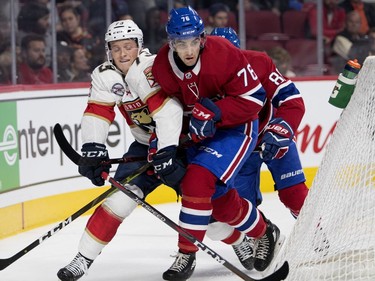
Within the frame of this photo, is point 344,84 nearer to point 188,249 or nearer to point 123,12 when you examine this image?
point 188,249

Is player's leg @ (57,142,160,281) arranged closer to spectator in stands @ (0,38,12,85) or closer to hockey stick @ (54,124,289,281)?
hockey stick @ (54,124,289,281)

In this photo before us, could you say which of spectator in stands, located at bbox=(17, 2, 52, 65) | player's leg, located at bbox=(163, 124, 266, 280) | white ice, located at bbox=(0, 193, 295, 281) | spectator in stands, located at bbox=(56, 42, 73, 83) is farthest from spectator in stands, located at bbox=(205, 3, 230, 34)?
player's leg, located at bbox=(163, 124, 266, 280)

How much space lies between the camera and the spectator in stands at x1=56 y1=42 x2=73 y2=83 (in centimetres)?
591

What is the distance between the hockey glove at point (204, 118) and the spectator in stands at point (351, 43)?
3.69m

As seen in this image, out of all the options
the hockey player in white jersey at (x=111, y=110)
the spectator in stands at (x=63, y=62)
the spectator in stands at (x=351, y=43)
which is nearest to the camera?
the hockey player in white jersey at (x=111, y=110)

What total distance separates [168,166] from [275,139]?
16.7 inches

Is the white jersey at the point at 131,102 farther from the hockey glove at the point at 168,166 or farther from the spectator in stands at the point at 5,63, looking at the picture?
the spectator in stands at the point at 5,63

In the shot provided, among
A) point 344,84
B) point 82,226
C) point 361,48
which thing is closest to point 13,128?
point 82,226

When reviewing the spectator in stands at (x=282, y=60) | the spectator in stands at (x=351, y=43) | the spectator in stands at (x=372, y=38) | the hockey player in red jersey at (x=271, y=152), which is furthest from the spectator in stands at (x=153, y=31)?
the hockey player in red jersey at (x=271, y=152)

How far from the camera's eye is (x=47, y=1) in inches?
231

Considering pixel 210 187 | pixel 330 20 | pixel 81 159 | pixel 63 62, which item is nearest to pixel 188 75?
pixel 210 187

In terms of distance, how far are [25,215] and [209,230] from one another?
4.86 ft

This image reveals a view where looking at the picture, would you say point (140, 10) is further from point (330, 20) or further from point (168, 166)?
point (168, 166)

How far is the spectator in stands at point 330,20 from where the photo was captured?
7082mm
